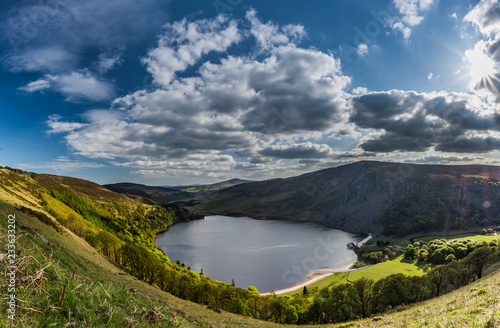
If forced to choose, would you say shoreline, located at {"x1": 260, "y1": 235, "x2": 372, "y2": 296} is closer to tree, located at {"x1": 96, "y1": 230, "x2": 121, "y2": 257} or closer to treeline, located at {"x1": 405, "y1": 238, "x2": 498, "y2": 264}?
treeline, located at {"x1": 405, "y1": 238, "x2": 498, "y2": 264}

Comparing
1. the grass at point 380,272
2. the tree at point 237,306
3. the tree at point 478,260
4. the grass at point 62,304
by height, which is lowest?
the grass at point 380,272

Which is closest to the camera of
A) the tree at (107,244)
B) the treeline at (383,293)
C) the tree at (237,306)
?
the treeline at (383,293)

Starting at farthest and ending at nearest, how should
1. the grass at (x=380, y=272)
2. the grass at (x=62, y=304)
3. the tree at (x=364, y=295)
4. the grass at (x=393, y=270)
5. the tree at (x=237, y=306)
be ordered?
1. the grass at (x=393, y=270)
2. the grass at (x=380, y=272)
3. the tree at (x=237, y=306)
4. the tree at (x=364, y=295)
5. the grass at (x=62, y=304)

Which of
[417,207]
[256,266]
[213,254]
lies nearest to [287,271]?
[256,266]

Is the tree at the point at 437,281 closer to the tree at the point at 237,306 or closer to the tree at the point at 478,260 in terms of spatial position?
the tree at the point at 478,260

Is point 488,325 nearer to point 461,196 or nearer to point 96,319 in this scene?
point 96,319

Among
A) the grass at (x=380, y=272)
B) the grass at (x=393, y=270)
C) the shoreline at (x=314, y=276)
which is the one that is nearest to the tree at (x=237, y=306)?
the shoreline at (x=314, y=276)

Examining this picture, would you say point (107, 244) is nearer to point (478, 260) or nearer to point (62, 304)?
point (62, 304)

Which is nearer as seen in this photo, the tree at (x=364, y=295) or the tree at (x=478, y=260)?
the tree at (x=364, y=295)
